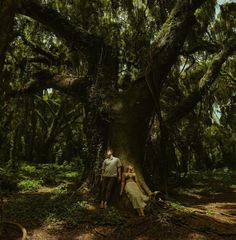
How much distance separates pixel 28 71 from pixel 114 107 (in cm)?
507

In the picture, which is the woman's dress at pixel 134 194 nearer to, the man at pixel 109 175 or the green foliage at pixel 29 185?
the man at pixel 109 175

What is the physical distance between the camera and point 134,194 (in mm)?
9422

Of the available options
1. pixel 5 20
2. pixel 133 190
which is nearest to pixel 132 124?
pixel 133 190

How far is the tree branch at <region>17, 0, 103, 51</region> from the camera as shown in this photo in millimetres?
11109

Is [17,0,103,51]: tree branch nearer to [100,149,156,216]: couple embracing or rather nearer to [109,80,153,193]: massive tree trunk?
[109,80,153,193]: massive tree trunk

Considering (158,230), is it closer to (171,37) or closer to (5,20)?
(171,37)

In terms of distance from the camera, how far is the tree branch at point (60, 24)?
11.1 metres

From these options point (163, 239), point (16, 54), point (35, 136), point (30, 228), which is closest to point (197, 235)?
point (163, 239)

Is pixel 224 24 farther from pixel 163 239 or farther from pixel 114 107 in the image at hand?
pixel 163 239

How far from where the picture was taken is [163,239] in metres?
7.74

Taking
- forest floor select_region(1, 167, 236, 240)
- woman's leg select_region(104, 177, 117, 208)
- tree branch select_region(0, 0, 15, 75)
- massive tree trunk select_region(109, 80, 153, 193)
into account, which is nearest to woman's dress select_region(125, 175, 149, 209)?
forest floor select_region(1, 167, 236, 240)

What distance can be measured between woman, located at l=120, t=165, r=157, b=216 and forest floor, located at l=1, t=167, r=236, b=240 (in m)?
0.18

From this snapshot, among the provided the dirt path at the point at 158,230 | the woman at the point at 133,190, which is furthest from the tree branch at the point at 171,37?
the dirt path at the point at 158,230

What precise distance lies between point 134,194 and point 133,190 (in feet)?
0.52
